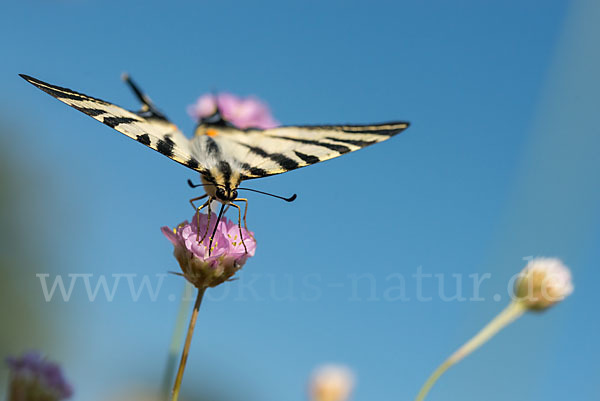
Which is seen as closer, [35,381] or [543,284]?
[35,381]

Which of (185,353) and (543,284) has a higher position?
(543,284)

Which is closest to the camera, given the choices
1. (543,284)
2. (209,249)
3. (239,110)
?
(209,249)

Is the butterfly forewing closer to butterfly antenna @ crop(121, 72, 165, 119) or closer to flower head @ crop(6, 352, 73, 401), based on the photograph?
butterfly antenna @ crop(121, 72, 165, 119)

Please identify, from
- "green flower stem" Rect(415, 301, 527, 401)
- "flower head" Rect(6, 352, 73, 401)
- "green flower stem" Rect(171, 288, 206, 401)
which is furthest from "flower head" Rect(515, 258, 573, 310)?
"flower head" Rect(6, 352, 73, 401)

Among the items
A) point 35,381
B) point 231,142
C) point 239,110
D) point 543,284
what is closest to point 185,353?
point 35,381

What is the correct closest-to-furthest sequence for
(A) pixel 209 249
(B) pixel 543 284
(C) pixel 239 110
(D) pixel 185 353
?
(D) pixel 185 353 → (A) pixel 209 249 → (B) pixel 543 284 → (C) pixel 239 110

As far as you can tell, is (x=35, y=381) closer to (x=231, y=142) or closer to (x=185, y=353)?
(x=185, y=353)

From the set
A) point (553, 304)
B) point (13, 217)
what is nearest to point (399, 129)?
point (553, 304)
